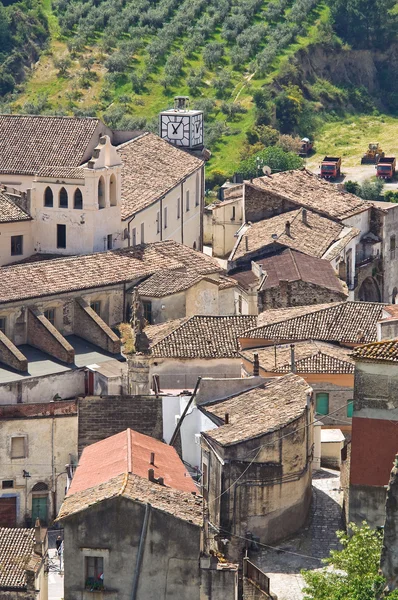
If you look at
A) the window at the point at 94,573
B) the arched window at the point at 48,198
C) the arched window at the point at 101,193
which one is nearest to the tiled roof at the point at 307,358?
the window at the point at 94,573

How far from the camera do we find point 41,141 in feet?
335

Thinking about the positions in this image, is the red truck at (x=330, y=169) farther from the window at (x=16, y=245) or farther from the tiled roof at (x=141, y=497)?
the tiled roof at (x=141, y=497)

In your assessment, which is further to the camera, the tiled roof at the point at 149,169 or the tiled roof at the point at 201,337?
the tiled roof at the point at 149,169

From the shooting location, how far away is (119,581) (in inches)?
2466

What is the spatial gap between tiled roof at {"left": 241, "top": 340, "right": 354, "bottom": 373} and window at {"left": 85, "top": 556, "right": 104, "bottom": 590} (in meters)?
17.1

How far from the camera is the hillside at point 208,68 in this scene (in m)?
142

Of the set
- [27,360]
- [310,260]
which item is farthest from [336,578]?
[310,260]

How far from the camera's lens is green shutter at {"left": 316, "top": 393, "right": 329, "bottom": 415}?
78.5 m

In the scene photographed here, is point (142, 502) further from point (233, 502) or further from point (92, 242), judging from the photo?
point (92, 242)

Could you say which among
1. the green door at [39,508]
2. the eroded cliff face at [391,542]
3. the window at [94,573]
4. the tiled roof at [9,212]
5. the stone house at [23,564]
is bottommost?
the green door at [39,508]

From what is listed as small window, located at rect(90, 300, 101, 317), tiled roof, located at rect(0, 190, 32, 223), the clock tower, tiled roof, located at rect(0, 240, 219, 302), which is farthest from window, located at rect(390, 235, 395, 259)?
small window, located at rect(90, 300, 101, 317)

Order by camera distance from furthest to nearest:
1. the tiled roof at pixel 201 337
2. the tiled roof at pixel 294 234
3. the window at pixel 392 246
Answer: the window at pixel 392 246 < the tiled roof at pixel 294 234 < the tiled roof at pixel 201 337

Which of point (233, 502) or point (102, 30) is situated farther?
point (102, 30)

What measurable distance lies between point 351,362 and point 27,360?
13.3 metres
